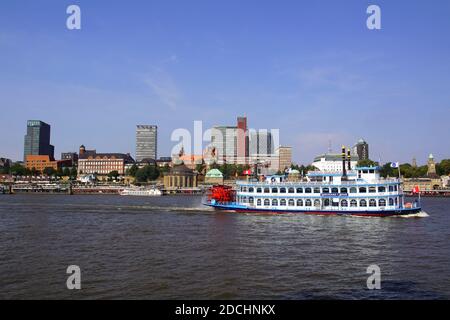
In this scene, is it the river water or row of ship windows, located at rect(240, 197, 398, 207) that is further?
row of ship windows, located at rect(240, 197, 398, 207)

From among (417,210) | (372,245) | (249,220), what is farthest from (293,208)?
(372,245)

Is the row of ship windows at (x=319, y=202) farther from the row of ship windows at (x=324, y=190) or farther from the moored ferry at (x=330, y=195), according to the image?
the row of ship windows at (x=324, y=190)

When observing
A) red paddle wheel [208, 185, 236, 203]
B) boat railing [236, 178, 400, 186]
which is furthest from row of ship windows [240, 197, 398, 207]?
red paddle wheel [208, 185, 236, 203]

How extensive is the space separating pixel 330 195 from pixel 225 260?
39811 mm

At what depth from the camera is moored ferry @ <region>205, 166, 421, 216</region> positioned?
214ft

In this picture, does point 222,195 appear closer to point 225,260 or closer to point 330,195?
point 330,195

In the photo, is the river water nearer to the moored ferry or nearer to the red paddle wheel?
the moored ferry

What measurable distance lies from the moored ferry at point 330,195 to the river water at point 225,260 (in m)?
9.92

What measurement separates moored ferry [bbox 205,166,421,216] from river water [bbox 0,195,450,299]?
992 cm

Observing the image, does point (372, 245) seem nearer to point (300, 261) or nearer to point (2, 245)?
point (300, 261)

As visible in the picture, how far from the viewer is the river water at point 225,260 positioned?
2391cm

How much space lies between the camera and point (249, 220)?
62562mm

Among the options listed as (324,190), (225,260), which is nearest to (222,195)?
(324,190)
